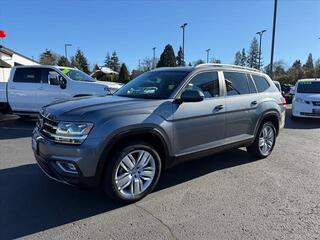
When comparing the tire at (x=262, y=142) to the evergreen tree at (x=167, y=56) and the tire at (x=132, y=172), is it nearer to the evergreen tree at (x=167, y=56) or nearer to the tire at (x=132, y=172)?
the tire at (x=132, y=172)

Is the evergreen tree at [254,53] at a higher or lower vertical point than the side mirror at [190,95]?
higher

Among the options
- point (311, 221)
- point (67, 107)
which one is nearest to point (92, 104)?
point (67, 107)

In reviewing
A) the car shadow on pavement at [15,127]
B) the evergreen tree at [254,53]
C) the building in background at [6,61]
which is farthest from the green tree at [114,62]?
the car shadow on pavement at [15,127]

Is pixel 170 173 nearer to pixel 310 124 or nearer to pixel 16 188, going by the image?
pixel 16 188

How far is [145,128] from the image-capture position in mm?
4480

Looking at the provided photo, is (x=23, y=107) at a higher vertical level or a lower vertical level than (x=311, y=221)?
higher

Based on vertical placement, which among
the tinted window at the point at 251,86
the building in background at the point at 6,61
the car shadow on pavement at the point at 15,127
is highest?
the building in background at the point at 6,61

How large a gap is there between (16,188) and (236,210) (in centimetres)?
315

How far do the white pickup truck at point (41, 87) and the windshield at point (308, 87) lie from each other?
7806 mm

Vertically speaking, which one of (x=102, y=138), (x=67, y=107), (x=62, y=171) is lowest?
(x=62, y=171)

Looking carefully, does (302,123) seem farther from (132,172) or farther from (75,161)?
(75,161)

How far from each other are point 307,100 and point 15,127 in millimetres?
10463

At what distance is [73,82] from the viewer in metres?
11.0

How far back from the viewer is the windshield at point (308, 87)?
45.5 ft
